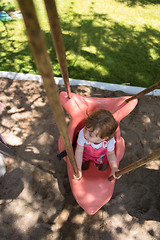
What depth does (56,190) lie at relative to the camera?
5.79 ft

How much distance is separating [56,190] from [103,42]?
274 cm

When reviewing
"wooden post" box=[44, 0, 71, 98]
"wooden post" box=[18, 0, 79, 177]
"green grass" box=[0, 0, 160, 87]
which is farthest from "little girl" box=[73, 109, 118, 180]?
"green grass" box=[0, 0, 160, 87]

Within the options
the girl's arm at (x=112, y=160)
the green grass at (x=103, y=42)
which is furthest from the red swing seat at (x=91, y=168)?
the green grass at (x=103, y=42)

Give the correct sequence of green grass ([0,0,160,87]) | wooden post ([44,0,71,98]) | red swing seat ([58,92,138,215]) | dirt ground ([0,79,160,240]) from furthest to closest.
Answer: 1. green grass ([0,0,160,87])
2. dirt ground ([0,79,160,240])
3. red swing seat ([58,92,138,215])
4. wooden post ([44,0,71,98])

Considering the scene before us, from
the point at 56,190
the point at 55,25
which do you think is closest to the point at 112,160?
the point at 56,190

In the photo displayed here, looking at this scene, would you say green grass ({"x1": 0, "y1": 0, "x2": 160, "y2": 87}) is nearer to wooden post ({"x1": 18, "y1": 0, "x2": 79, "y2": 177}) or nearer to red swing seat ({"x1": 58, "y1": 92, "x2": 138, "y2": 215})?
red swing seat ({"x1": 58, "y1": 92, "x2": 138, "y2": 215})

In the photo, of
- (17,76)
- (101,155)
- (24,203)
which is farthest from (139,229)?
(17,76)

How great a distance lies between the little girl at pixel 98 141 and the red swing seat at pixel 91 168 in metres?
0.09

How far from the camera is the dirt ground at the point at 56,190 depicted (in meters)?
1.60

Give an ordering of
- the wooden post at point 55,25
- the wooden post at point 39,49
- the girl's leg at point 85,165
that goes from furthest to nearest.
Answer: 1. the girl's leg at point 85,165
2. the wooden post at point 55,25
3. the wooden post at point 39,49

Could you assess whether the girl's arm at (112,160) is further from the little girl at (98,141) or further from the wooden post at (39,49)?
the wooden post at (39,49)

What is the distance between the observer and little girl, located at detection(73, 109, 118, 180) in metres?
1.29

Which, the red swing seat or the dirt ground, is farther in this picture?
the dirt ground

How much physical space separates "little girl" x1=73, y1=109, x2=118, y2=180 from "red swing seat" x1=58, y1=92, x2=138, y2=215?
85mm
